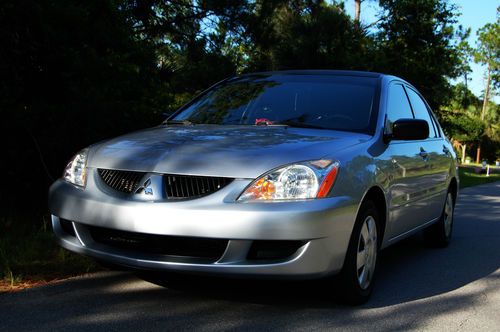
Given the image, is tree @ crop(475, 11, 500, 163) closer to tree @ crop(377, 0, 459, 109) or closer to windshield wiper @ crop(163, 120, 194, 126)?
tree @ crop(377, 0, 459, 109)

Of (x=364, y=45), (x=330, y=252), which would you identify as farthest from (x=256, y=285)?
(x=364, y=45)

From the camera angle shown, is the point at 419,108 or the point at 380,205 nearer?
the point at 380,205

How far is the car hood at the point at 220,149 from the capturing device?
3488mm

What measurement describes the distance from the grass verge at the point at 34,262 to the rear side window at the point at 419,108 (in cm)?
324

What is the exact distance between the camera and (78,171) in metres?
4.03

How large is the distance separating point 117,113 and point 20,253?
6.47ft

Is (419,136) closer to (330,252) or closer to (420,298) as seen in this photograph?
(420,298)

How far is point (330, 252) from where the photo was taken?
138 inches

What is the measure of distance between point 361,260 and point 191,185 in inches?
50.1

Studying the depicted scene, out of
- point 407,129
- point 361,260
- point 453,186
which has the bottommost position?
point 361,260

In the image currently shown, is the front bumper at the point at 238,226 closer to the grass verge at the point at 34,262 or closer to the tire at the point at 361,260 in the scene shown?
the tire at the point at 361,260

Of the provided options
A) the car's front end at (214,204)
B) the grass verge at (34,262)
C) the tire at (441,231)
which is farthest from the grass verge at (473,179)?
the car's front end at (214,204)

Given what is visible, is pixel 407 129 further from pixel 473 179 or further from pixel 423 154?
pixel 473 179

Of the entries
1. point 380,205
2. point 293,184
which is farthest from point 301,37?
point 293,184
